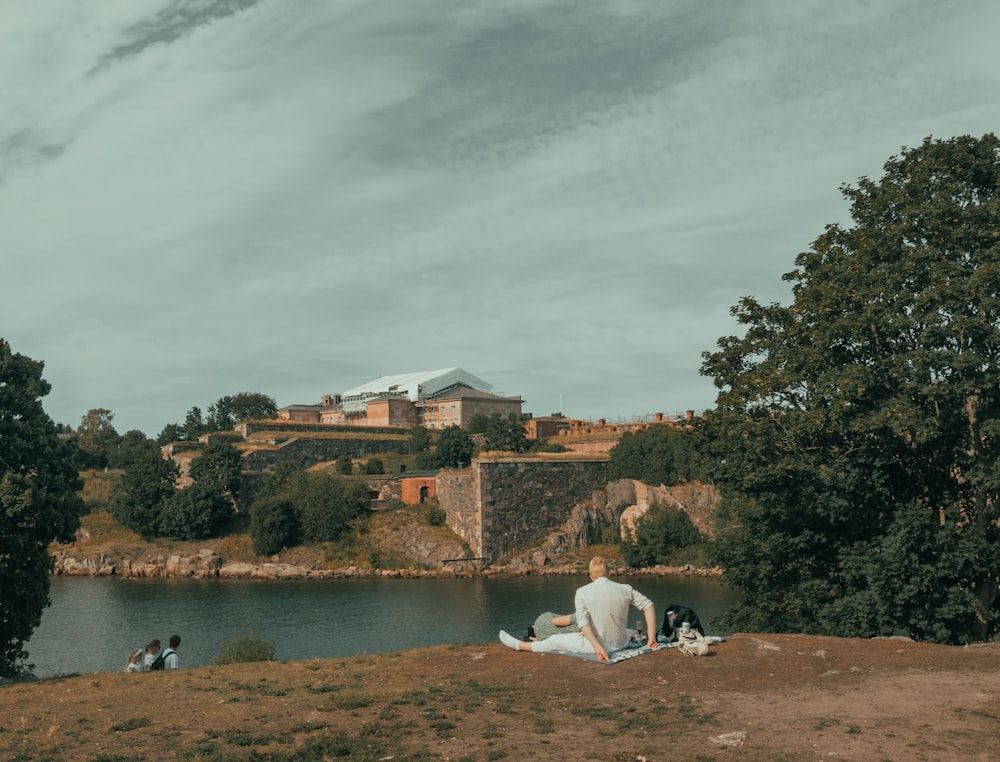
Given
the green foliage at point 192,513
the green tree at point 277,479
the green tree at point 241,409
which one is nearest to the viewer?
the green foliage at point 192,513

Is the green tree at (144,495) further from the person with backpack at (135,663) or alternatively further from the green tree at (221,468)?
the person with backpack at (135,663)

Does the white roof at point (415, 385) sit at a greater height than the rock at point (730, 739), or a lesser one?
greater

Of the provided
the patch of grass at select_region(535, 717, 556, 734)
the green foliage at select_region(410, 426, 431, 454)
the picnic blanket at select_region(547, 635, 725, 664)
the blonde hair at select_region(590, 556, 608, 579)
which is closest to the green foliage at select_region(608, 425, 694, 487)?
the green foliage at select_region(410, 426, 431, 454)

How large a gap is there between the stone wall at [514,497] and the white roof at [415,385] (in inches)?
1796

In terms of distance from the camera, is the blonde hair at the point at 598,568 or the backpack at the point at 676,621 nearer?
the blonde hair at the point at 598,568

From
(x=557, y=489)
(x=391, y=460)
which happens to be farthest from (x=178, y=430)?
(x=557, y=489)

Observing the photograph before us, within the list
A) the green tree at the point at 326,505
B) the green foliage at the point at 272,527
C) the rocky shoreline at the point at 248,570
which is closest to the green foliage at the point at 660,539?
the rocky shoreline at the point at 248,570

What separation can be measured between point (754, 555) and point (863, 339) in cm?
581

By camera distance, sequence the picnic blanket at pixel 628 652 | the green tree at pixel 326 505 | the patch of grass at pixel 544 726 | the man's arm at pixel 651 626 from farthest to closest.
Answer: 1. the green tree at pixel 326 505
2. the picnic blanket at pixel 628 652
3. the man's arm at pixel 651 626
4. the patch of grass at pixel 544 726

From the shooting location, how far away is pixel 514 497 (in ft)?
185

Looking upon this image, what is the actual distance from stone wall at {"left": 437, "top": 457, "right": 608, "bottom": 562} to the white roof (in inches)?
1796

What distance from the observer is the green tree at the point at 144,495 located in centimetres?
6041

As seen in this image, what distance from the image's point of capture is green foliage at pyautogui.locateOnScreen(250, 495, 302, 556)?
5716cm

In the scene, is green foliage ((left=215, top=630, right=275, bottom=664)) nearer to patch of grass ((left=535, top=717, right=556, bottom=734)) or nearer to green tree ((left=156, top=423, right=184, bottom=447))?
patch of grass ((left=535, top=717, right=556, bottom=734))
